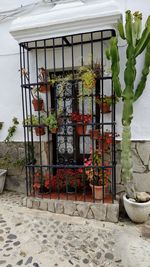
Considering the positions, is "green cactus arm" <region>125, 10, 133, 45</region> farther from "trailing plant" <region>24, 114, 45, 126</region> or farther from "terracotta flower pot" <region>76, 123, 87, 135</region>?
"trailing plant" <region>24, 114, 45, 126</region>

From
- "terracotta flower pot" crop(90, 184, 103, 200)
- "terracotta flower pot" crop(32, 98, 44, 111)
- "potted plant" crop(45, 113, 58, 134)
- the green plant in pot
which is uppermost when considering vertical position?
the green plant in pot

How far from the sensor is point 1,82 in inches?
145

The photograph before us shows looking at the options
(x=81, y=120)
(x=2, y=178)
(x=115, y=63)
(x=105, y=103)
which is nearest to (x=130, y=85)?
(x=115, y=63)

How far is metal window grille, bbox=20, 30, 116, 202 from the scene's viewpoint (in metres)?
3.02

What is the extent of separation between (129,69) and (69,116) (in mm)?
1085

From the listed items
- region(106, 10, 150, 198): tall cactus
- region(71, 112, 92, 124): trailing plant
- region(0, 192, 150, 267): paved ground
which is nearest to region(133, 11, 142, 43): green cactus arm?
region(106, 10, 150, 198): tall cactus

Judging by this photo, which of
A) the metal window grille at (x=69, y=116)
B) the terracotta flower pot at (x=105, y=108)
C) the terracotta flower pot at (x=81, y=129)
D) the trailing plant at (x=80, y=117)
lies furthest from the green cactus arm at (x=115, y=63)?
the terracotta flower pot at (x=81, y=129)

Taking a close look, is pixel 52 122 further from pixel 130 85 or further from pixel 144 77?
pixel 144 77

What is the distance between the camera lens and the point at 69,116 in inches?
131

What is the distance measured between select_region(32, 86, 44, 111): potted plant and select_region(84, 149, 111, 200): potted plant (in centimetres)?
104

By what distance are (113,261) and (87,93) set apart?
77.5 inches

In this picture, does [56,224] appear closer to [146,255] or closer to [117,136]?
[146,255]

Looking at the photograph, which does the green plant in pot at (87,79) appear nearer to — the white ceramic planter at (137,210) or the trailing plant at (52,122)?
the trailing plant at (52,122)

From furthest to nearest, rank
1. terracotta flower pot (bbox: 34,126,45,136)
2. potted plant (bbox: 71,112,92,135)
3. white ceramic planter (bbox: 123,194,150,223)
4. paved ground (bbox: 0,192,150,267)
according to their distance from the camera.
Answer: terracotta flower pot (bbox: 34,126,45,136) < potted plant (bbox: 71,112,92,135) < white ceramic planter (bbox: 123,194,150,223) < paved ground (bbox: 0,192,150,267)
